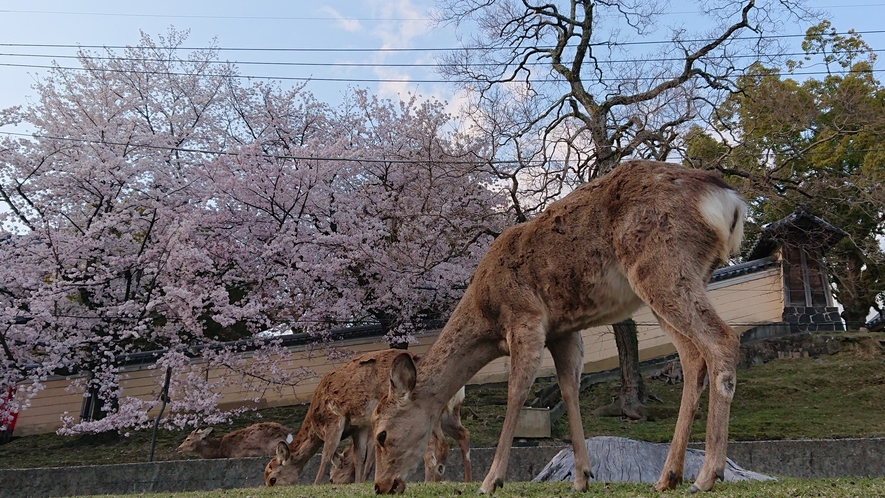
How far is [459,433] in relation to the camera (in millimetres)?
10039

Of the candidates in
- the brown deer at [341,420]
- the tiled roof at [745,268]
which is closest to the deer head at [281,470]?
the brown deer at [341,420]

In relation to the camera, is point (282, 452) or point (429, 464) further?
point (282, 452)

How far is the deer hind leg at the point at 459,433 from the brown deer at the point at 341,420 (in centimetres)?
100

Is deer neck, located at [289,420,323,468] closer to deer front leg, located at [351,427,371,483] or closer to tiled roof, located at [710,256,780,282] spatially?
deer front leg, located at [351,427,371,483]

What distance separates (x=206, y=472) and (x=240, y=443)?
378 centimetres

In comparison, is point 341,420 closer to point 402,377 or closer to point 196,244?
point 402,377

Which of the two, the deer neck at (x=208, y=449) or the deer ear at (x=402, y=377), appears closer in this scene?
the deer ear at (x=402, y=377)

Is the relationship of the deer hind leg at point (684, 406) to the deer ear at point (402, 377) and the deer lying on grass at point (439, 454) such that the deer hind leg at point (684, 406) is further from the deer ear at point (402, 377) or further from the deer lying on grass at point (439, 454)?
the deer lying on grass at point (439, 454)

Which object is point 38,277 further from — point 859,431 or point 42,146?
point 859,431

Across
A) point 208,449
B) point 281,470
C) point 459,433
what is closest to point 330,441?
point 281,470

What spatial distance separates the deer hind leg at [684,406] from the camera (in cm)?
511

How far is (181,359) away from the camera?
594 inches

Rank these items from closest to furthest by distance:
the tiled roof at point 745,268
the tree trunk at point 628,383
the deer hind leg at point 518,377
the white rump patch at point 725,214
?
1. the white rump patch at point 725,214
2. the deer hind leg at point 518,377
3. the tree trunk at point 628,383
4. the tiled roof at point 745,268

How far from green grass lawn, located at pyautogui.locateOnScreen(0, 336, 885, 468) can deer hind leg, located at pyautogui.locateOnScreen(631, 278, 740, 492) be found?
925 centimetres
